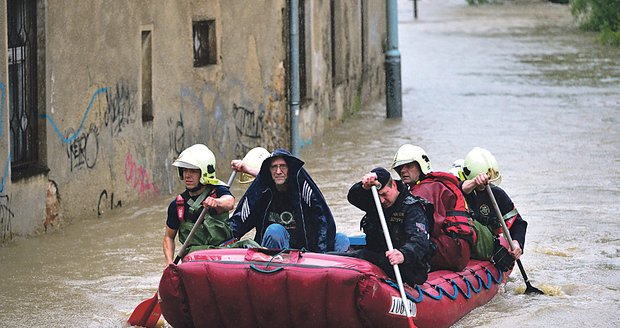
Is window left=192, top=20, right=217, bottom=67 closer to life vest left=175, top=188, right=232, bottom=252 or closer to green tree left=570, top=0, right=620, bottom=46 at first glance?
life vest left=175, top=188, right=232, bottom=252

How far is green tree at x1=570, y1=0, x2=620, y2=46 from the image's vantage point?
41.4 metres

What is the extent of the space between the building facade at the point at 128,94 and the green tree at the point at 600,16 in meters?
21.7

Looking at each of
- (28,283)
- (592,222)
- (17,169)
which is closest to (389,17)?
(592,222)

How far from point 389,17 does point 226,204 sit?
1583 centimetres

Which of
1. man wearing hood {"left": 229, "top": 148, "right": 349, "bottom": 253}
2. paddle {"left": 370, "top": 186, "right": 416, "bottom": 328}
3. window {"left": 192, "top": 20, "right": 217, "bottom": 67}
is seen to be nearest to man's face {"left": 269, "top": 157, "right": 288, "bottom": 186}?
man wearing hood {"left": 229, "top": 148, "right": 349, "bottom": 253}

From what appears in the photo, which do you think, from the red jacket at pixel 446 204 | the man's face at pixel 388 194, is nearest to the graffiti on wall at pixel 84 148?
the red jacket at pixel 446 204

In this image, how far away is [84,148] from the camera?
1446 centimetres

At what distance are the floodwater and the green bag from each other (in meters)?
0.43

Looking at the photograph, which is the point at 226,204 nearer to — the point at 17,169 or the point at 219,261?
the point at 219,261

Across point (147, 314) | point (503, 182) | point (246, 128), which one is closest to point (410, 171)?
point (147, 314)

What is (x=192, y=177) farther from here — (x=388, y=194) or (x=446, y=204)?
(x=446, y=204)

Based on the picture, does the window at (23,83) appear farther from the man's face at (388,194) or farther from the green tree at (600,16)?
the green tree at (600,16)

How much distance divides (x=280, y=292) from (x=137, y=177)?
668 cm

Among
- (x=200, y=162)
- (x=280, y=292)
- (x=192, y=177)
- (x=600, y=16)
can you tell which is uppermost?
(x=600, y=16)
